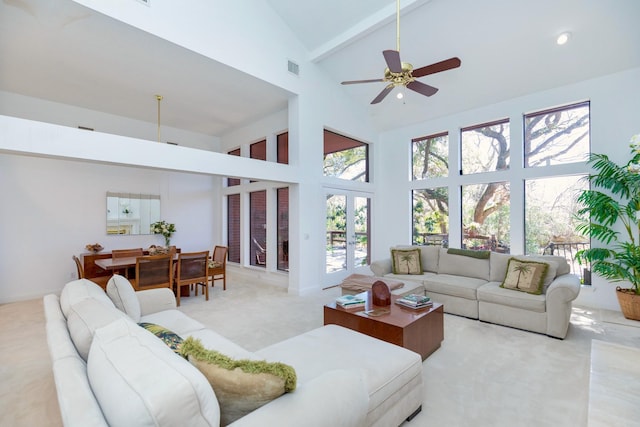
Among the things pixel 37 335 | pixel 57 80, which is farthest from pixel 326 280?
pixel 57 80

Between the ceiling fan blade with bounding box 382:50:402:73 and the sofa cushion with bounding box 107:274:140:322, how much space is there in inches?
125

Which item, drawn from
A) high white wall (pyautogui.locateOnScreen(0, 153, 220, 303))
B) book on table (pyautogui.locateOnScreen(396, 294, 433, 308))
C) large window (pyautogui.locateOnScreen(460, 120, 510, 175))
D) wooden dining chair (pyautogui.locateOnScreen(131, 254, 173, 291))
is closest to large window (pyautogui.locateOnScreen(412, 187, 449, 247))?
large window (pyautogui.locateOnScreen(460, 120, 510, 175))

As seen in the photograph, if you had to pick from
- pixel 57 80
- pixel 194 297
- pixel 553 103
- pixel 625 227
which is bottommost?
pixel 194 297

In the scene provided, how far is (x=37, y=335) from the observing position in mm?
3416

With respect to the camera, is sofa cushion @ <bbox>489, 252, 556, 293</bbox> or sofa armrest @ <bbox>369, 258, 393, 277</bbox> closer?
sofa cushion @ <bbox>489, 252, 556, 293</bbox>

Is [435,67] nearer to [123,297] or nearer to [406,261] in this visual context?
[406,261]

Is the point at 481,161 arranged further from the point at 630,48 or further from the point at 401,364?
the point at 401,364

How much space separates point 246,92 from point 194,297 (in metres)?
3.82

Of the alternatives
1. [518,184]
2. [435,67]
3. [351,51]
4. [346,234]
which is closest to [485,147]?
[518,184]

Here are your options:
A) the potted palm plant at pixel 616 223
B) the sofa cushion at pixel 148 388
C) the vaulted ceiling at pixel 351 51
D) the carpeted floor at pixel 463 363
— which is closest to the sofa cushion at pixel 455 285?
the carpeted floor at pixel 463 363

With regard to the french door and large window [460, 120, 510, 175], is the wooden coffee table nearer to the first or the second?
the french door

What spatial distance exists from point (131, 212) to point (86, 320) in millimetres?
5489

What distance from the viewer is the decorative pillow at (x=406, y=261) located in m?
4.76

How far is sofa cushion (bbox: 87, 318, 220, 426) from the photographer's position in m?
0.87
